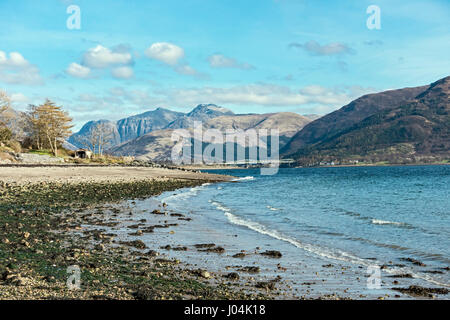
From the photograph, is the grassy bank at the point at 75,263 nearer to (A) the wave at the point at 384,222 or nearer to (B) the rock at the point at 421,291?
(B) the rock at the point at 421,291

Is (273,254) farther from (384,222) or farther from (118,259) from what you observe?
(384,222)

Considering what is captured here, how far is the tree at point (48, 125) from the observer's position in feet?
326

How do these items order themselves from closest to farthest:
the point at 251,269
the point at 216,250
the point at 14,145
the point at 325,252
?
the point at 251,269, the point at 216,250, the point at 325,252, the point at 14,145

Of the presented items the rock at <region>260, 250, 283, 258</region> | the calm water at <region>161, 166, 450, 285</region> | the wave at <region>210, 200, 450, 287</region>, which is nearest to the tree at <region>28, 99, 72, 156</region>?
the calm water at <region>161, 166, 450, 285</region>

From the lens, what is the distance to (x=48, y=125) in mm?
101125

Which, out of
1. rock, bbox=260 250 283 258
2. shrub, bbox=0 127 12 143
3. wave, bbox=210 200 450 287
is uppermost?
shrub, bbox=0 127 12 143

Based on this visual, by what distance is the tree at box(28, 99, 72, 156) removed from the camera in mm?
99375

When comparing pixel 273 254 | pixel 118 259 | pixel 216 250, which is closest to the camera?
pixel 118 259

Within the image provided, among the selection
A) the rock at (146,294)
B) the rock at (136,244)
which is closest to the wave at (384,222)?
the rock at (136,244)

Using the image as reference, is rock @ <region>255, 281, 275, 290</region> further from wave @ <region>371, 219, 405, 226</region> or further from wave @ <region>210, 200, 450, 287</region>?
wave @ <region>371, 219, 405, 226</region>

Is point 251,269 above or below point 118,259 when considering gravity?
below

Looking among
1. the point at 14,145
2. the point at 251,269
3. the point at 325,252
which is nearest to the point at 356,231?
the point at 325,252
